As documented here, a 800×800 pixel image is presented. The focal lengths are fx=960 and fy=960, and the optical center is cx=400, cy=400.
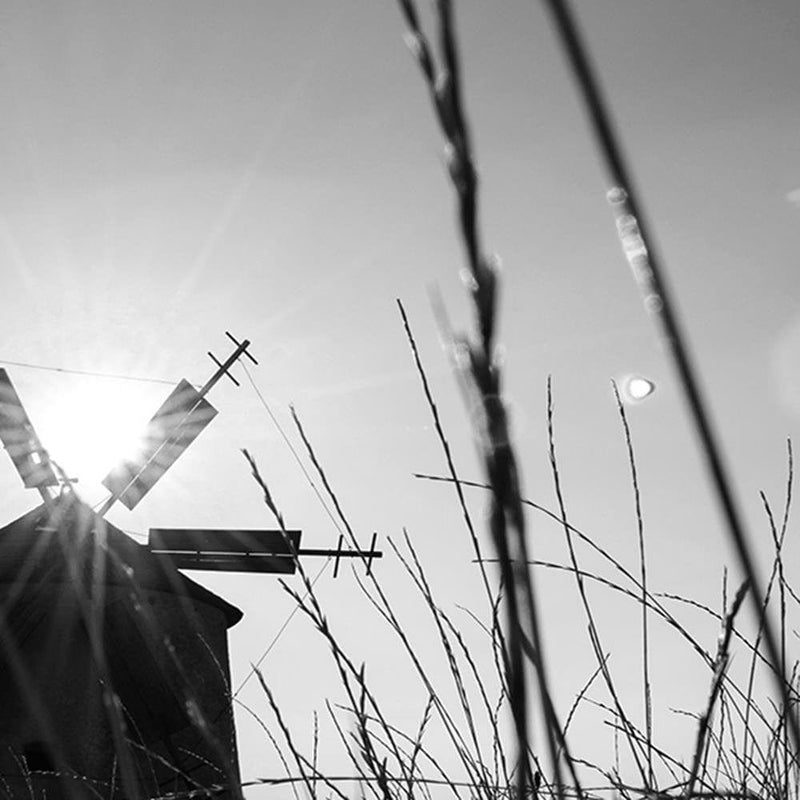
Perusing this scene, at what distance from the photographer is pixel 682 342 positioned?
1.09 feet

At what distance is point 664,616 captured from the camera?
169cm

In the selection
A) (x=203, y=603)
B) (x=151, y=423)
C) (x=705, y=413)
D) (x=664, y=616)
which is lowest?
(x=705, y=413)

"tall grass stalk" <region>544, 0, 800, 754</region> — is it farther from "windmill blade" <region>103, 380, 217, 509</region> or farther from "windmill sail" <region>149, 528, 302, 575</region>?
"windmill blade" <region>103, 380, 217, 509</region>

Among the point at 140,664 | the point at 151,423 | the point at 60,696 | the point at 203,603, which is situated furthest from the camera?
the point at 151,423

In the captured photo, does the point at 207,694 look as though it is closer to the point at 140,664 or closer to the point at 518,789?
the point at 140,664

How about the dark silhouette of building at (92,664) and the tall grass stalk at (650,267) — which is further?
the dark silhouette of building at (92,664)

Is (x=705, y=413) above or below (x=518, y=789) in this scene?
above

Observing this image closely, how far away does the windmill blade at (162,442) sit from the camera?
13.8m

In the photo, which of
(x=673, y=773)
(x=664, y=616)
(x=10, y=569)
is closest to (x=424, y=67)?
(x=664, y=616)

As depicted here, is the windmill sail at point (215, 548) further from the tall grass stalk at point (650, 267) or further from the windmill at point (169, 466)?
the tall grass stalk at point (650, 267)

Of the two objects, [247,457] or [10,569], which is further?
[10,569]

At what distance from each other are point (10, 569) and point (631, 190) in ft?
37.9

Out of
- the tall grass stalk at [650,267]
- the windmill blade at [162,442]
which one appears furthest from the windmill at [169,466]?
the tall grass stalk at [650,267]

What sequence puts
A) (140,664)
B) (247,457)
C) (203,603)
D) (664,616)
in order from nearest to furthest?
1. (247,457)
2. (664,616)
3. (140,664)
4. (203,603)
